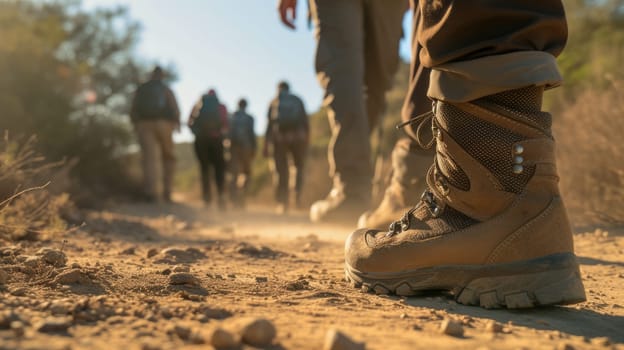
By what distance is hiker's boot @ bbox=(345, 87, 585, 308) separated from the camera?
4.80 ft

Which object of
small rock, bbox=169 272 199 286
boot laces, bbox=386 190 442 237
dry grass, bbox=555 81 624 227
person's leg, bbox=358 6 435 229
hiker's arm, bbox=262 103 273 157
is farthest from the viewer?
hiker's arm, bbox=262 103 273 157

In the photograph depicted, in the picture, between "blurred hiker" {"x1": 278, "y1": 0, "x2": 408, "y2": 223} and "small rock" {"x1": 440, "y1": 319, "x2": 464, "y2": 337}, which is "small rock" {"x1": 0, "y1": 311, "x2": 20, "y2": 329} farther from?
"blurred hiker" {"x1": 278, "y1": 0, "x2": 408, "y2": 223}

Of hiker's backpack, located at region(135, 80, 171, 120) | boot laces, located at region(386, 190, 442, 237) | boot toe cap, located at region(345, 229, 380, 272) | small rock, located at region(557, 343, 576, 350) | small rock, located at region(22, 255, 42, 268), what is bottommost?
small rock, located at region(557, 343, 576, 350)

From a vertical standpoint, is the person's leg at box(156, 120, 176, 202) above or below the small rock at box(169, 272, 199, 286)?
above

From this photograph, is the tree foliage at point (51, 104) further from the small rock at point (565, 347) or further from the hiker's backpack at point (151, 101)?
the small rock at point (565, 347)

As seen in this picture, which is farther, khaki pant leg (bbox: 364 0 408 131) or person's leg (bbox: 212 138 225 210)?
person's leg (bbox: 212 138 225 210)

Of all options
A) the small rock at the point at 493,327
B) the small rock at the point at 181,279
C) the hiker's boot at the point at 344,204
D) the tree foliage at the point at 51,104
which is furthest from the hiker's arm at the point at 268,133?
the small rock at the point at 493,327

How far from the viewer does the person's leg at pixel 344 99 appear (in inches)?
133

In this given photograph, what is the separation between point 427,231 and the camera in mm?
1630

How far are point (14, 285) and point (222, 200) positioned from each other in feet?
23.7

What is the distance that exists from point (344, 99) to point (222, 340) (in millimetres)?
2527

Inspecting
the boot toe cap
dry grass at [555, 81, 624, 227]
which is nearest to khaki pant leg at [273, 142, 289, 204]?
dry grass at [555, 81, 624, 227]

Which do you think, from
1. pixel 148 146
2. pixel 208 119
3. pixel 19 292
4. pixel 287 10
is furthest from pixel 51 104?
pixel 19 292

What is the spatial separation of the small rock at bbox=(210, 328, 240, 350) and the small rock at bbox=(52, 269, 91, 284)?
2.30ft
